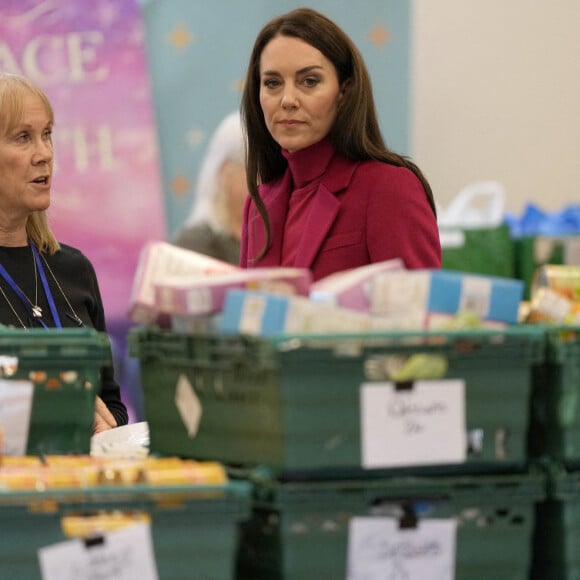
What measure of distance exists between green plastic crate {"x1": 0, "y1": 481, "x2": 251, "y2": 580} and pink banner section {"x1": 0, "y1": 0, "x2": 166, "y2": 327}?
12.1 ft

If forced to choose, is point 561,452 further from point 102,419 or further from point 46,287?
point 46,287

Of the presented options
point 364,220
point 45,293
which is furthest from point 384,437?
point 45,293

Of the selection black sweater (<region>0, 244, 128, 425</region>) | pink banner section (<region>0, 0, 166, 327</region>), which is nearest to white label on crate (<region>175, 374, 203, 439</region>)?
black sweater (<region>0, 244, 128, 425</region>)

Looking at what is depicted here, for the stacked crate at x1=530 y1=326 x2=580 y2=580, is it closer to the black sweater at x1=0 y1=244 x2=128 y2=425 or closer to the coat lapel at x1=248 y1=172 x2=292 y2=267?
the coat lapel at x1=248 y1=172 x2=292 y2=267

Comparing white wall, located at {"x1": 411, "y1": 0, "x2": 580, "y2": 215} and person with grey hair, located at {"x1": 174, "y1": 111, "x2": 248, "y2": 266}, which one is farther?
white wall, located at {"x1": 411, "y1": 0, "x2": 580, "y2": 215}

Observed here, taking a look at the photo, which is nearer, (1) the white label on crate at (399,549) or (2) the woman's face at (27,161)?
(1) the white label on crate at (399,549)

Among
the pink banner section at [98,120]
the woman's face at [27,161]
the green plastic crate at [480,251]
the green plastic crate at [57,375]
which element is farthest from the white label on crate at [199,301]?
the pink banner section at [98,120]

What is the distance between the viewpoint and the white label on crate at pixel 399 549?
151cm

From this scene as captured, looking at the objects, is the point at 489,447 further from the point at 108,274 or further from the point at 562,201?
the point at 562,201

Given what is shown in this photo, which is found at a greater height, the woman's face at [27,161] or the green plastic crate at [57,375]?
the woman's face at [27,161]

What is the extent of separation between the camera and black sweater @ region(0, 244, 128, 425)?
2.60m

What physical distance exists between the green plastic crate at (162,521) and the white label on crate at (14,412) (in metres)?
0.24

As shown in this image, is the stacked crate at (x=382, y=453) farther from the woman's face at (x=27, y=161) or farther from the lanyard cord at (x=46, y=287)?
the woman's face at (x=27, y=161)

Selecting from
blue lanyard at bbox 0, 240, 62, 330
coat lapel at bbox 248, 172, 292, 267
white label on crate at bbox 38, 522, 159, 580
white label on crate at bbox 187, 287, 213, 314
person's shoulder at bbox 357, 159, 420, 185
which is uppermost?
person's shoulder at bbox 357, 159, 420, 185
